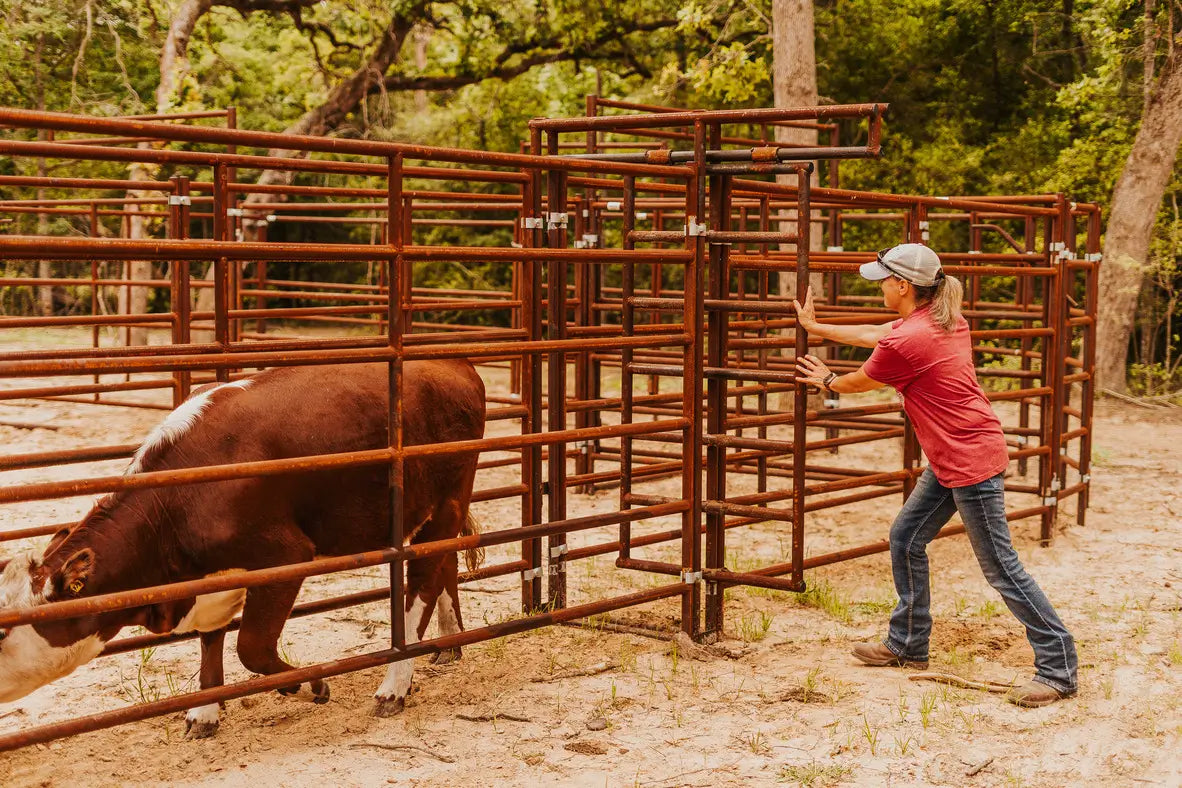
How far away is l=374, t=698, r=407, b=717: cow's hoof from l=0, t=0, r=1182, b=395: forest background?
11.8 m

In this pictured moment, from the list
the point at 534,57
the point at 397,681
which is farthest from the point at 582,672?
the point at 534,57

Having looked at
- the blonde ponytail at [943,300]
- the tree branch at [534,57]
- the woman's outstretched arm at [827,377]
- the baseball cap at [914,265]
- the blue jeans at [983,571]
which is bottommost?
the blue jeans at [983,571]

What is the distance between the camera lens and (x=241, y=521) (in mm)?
3836

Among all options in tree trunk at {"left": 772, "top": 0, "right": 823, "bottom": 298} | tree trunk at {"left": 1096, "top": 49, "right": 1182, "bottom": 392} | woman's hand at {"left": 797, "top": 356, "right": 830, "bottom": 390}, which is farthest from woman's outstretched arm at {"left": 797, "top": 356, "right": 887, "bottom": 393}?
tree trunk at {"left": 1096, "top": 49, "right": 1182, "bottom": 392}

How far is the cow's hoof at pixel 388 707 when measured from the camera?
13.9ft

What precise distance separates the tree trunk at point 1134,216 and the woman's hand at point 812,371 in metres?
9.65

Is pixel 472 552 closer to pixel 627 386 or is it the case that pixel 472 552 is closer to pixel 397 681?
pixel 397 681

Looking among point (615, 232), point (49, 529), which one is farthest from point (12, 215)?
point (49, 529)

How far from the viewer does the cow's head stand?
11.3 ft

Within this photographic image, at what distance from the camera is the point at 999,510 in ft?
15.0

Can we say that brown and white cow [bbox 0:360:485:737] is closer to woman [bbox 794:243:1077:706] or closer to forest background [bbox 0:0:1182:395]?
woman [bbox 794:243:1077:706]

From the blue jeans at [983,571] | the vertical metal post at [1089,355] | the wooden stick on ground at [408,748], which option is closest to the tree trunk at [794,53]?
the vertical metal post at [1089,355]

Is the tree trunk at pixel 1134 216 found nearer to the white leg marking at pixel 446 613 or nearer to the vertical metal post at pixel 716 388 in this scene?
the vertical metal post at pixel 716 388

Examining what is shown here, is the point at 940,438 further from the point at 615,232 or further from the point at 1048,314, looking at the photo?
the point at 615,232
